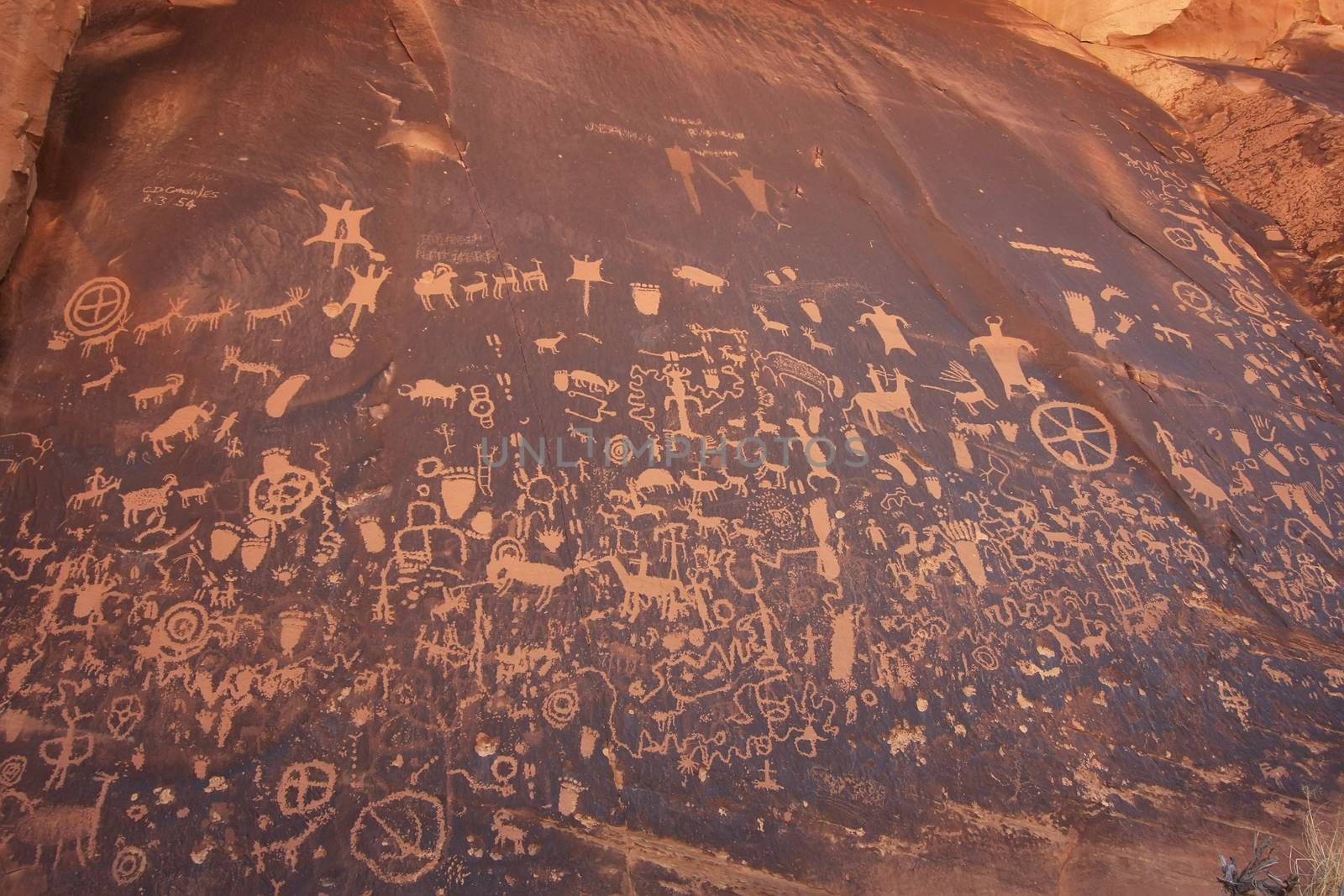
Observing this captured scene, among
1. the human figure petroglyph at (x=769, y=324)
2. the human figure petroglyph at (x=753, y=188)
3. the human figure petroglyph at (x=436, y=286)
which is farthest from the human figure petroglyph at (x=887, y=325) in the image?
the human figure petroglyph at (x=436, y=286)

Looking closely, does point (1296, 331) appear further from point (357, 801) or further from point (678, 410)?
point (357, 801)

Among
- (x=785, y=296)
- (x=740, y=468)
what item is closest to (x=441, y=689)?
(x=740, y=468)

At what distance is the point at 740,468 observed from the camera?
269cm

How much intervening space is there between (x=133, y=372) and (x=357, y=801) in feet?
4.21

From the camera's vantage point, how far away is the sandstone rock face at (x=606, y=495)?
206cm

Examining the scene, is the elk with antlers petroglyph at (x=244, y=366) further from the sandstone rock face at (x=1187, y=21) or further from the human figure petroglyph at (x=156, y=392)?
the sandstone rock face at (x=1187, y=21)

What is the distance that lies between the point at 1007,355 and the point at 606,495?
5.13 feet

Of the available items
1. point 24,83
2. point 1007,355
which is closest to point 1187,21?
point 1007,355

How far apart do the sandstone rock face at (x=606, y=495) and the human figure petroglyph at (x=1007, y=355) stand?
1 centimetres

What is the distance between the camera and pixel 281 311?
8.69ft

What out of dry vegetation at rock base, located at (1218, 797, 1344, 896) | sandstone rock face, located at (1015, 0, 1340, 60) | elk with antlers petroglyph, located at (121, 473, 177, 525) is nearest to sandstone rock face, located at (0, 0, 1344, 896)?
elk with antlers petroglyph, located at (121, 473, 177, 525)

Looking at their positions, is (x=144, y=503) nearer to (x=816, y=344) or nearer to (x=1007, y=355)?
(x=816, y=344)

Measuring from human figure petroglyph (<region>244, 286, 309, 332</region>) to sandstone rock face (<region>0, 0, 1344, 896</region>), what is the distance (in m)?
0.01

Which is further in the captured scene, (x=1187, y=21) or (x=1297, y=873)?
(x=1187, y=21)
